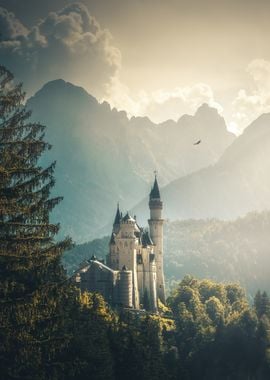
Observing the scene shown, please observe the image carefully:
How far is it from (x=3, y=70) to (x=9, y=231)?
27.8 ft

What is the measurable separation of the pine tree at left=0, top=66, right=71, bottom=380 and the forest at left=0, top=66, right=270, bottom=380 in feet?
0.18

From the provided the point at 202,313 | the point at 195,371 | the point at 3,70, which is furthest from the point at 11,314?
the point at 202,313

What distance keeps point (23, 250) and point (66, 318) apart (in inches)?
840

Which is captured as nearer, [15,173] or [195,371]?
[15,173]

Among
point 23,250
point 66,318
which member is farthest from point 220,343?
point 23,250

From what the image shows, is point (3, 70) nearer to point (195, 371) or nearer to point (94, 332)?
point (94, 332)

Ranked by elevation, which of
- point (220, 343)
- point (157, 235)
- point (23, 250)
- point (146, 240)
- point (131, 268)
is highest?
point (157, 235)

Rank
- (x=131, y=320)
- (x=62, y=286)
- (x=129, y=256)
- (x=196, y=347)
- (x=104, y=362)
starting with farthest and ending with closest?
(x=129, y=256) < (x=196, y=347) < (x=131, y=320) < (x=104, y=362) < (x=62, y=286)

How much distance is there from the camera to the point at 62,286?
35.7 m

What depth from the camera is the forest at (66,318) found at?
33562 mm

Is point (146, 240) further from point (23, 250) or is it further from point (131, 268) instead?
point (23, 250)

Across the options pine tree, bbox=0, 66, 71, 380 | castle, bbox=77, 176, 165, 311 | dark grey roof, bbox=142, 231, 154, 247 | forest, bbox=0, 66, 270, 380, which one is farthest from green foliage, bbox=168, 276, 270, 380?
pine tree, bbox=0, 66, 71, 380

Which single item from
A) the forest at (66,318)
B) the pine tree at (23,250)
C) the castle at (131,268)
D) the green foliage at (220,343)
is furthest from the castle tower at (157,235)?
the pine tree at (23,250)

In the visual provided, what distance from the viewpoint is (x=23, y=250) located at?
3338 centimetres
